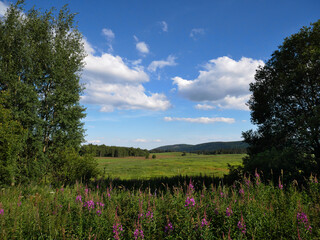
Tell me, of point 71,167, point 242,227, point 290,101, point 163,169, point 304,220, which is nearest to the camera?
point 242,227

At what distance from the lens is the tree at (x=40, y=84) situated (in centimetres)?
1440

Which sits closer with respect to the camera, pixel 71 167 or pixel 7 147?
pixel 7 147

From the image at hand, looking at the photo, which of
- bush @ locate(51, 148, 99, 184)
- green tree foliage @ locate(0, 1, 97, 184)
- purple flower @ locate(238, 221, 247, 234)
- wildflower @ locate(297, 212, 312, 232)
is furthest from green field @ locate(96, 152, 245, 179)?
wildflower @ locate(297, 212, 312, 232)

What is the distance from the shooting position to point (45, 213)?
5.04 metres

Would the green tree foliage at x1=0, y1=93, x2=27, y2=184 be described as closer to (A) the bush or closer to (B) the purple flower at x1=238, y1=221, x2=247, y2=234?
(A) the bush

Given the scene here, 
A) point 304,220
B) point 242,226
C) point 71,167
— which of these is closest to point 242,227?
point 242,226

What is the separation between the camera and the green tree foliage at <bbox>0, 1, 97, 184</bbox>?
14.4 m

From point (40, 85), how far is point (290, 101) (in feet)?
72.7

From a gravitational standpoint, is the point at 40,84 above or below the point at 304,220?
above

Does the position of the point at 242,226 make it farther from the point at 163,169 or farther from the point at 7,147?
the point at 163,169

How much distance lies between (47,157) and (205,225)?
610 inches

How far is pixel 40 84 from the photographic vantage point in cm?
1581

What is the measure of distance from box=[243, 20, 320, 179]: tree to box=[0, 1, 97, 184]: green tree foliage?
50.1 feet

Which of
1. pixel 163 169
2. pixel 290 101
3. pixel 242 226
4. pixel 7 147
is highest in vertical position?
pixel 290 101
